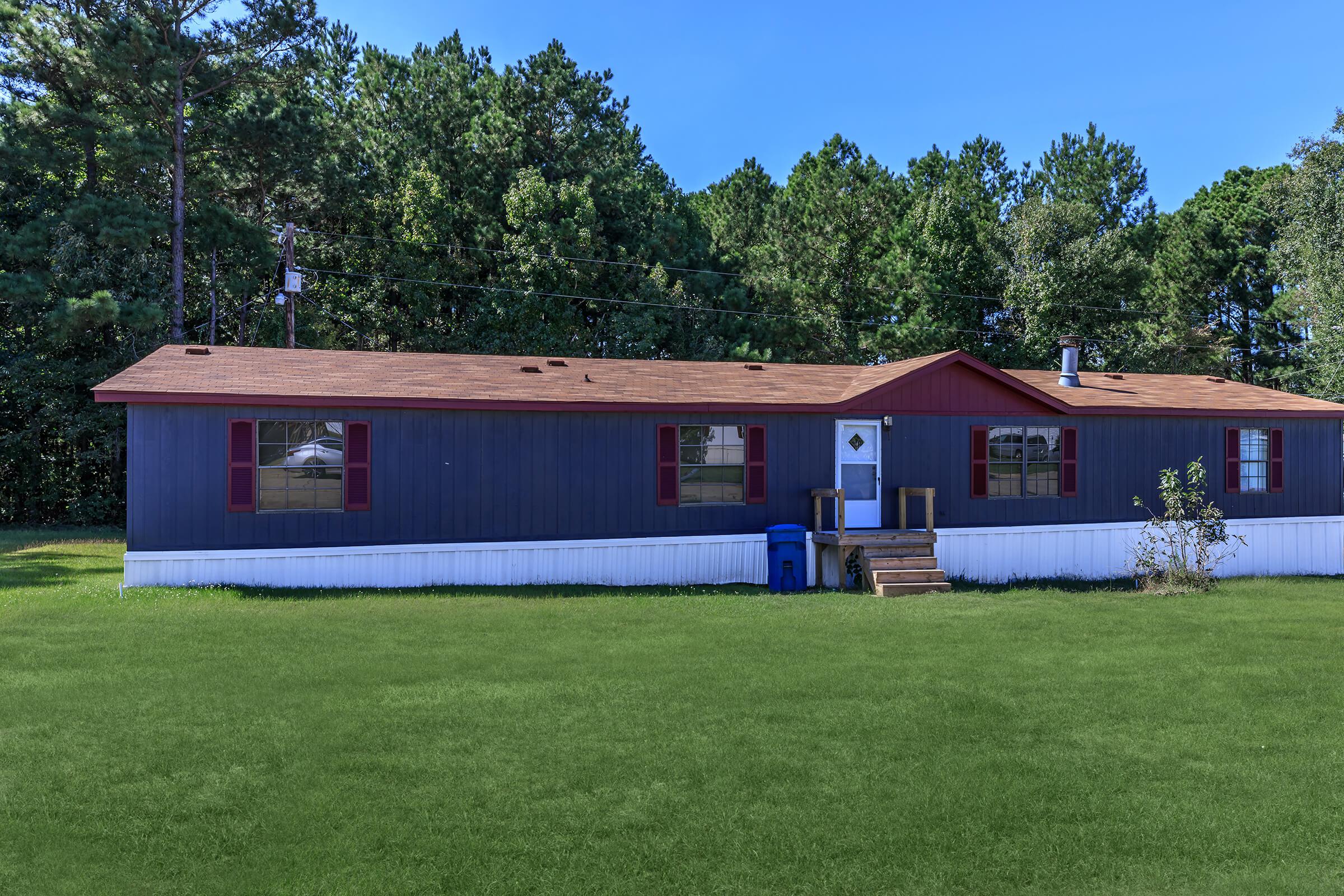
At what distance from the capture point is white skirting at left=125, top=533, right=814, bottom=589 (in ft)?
44.1

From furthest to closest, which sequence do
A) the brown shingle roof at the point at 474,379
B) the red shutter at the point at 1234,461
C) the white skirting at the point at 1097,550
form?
the red shutter at the point at 1234,461
the white skirting at the point at 1097,550
the brown shingle roof at the point at 474,379

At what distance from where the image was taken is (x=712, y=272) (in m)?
33.9

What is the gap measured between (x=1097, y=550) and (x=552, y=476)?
1033 cm

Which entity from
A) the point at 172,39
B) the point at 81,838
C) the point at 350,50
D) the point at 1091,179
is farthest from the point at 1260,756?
the point at 1091,179

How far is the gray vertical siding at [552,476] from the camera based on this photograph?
527 inches

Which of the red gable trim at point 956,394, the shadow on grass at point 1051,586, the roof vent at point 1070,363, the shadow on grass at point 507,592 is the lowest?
the shadow on grass at point 1051,586

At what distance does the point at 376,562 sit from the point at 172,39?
20229 mm

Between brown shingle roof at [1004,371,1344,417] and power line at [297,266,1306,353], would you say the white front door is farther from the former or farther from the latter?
power line at [297,266,1306,353]

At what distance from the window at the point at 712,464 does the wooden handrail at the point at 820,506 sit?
1251mm

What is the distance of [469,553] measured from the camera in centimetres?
1452

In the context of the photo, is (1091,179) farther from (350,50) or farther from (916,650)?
(916,650)

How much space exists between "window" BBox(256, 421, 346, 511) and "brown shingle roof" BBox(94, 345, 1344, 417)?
536 millimetres

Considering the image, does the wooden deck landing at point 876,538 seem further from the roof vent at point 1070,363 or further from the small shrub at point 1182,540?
→ the roof vent at point 1070,363

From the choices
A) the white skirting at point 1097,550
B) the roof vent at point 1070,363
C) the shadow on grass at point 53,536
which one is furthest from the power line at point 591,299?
the white skirting at point 1097,550
